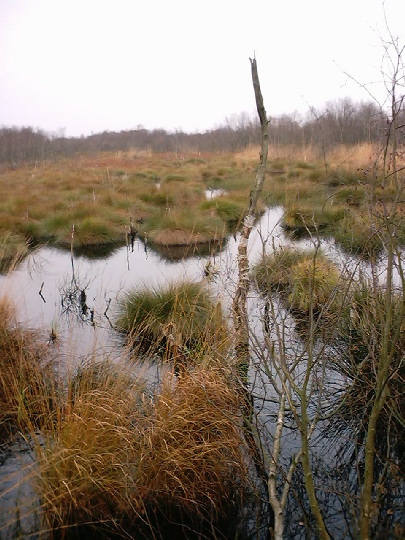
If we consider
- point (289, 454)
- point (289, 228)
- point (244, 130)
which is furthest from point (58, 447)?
point (244, 130)

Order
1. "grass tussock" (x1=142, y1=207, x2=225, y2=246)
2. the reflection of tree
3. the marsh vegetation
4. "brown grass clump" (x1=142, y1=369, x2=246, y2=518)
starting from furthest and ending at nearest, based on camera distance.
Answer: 1. "grass tussock" (x1=142, y1=207, x2=225, y2=246)
2. the reflection of tree
3. "brown grass clump" (x1=142, y1=369, x2=246, y2=518)
4. the marsh vegetation

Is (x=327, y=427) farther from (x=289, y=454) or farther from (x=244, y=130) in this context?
(x=244, y=130)

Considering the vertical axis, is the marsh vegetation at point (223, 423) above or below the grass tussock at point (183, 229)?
below

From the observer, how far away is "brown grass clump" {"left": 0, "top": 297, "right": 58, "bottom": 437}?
316 centimetres

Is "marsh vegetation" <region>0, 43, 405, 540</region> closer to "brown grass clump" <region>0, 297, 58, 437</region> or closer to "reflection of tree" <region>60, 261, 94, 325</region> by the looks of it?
"brown grass clump" <region>0, 297, 58, 437</region>

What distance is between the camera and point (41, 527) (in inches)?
102

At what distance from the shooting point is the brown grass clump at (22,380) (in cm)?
316

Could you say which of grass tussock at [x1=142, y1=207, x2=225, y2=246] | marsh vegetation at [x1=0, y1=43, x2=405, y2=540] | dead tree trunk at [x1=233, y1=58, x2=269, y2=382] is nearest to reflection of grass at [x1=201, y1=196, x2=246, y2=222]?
grass tussock at [x1=142, y1=207, x2=225, y2=246]

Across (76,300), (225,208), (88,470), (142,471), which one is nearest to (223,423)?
(142,471)

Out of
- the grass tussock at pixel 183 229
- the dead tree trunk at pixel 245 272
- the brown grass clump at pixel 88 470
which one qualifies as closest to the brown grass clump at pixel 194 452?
the brown grass clump at pixel 88 470

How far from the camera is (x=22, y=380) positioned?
349 cm

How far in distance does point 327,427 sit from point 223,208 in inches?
317

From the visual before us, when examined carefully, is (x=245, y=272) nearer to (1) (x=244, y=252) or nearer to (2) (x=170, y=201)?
(1) (x=244, y=252)

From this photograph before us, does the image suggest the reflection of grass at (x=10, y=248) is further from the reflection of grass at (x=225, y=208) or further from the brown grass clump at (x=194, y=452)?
the brown grass clump at (x=194, y=452)
